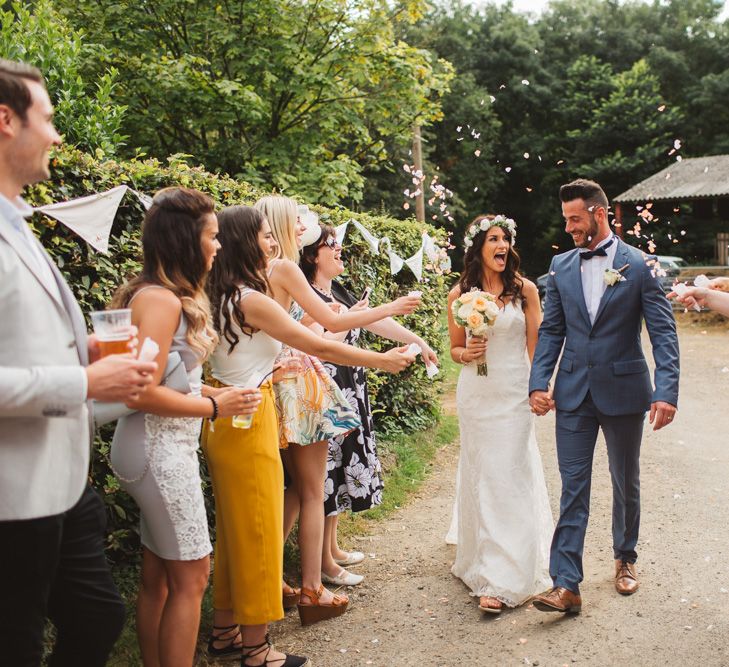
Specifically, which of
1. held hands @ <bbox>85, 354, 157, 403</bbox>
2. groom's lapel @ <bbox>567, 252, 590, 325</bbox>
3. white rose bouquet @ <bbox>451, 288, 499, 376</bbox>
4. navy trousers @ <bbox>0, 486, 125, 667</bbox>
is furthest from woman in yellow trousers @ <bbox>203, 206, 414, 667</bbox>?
groom's lapel @ <bbox>567, 252, 590, 325</bbox>

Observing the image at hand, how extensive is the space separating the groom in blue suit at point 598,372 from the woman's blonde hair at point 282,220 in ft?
5.43

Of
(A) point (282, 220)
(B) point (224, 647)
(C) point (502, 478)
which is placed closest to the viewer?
(B) point (224, 647)

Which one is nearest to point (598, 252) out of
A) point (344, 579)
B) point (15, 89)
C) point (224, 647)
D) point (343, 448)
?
point (343, 448)

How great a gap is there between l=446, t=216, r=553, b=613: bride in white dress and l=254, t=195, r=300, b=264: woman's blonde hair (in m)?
1.30

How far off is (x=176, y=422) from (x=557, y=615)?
265cm

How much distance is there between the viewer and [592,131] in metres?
37.9

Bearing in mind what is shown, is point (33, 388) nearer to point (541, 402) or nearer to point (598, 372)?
point (541, 402)

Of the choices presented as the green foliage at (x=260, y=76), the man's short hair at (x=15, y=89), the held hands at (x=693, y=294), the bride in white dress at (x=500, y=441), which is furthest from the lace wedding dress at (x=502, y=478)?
the green foliage at (x=260, y=76)

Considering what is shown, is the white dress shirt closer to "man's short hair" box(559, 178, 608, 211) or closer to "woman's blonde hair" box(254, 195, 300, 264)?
"man's short hair" box(559, 178, 608, 211)

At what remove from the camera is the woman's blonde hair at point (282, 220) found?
4.25 metres

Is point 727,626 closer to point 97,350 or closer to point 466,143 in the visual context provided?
point 97,350

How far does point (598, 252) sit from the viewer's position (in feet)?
15.0

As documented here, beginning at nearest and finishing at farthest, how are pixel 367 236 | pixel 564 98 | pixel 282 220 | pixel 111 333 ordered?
pixel 111 333
pixel 282 220
pixel 367 236
pixel 564 98

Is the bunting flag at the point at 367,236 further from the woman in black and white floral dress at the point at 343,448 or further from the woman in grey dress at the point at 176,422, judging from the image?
the woman in grey dress at the point at 176,422
